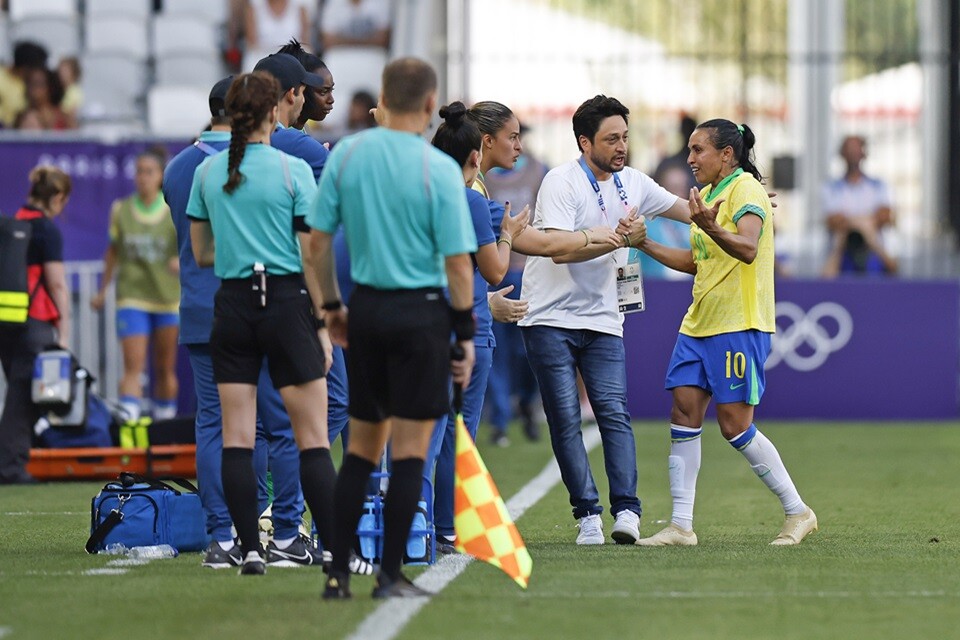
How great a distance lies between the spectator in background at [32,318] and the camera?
11562mm

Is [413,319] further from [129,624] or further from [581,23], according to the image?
[581,23]

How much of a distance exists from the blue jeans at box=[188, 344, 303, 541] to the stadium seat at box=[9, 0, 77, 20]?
40.1 feet

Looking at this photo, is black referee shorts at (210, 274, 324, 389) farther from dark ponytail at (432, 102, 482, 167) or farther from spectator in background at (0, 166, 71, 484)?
spectator in background at (0, 166, 71, 484)

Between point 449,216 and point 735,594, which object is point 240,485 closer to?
point 449,216

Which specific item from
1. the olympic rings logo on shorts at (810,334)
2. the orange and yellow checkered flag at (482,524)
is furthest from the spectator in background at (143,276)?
the orange and yellow checkered flag at (482,524)

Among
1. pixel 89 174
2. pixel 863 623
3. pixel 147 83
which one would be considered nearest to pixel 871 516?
pixel 863 623

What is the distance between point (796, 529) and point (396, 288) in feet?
9.29

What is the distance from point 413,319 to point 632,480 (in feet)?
8.28

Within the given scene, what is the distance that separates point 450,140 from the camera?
7434mm

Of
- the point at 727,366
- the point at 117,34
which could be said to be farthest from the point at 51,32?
the point at 727,366

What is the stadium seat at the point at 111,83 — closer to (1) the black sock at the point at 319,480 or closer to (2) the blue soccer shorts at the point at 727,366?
(2) the blue soccer shorts at the point at 727,366

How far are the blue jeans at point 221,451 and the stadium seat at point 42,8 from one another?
12.2m

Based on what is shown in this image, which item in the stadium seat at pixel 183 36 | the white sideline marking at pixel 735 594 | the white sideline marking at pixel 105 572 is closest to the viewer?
the white sideline marking at pixel 735 594

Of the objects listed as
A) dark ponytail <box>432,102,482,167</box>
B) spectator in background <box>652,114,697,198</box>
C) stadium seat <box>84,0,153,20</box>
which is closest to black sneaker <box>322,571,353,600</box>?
dark ponytail <box>432,102,482,167</box>
